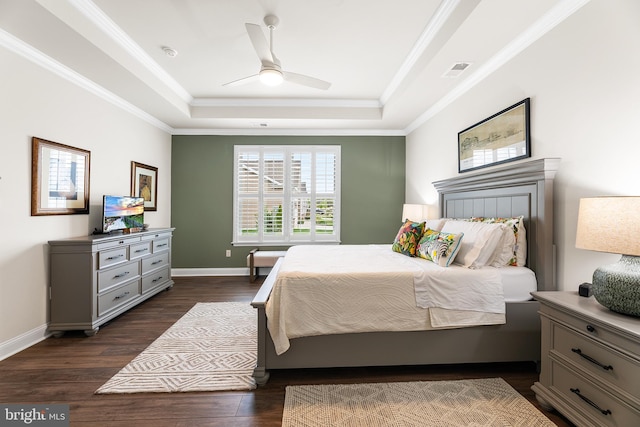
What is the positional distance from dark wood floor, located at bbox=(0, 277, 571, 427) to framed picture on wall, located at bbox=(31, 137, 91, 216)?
1292 mm

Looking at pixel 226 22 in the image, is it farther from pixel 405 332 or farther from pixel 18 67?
pixel 405 332

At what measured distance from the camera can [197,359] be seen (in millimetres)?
2305

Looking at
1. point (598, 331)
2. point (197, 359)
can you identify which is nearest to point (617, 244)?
point (598, 331)

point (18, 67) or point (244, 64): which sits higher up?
point (244, 64)

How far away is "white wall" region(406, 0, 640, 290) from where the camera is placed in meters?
1.69

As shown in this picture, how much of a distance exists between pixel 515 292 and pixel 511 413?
811 mm

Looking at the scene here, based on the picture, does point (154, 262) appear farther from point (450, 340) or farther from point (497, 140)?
point (497, 140)

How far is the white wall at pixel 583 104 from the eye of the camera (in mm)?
1687

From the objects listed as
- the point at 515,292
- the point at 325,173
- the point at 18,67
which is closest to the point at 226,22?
the point at 18,67

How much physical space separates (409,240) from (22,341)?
12.1ft

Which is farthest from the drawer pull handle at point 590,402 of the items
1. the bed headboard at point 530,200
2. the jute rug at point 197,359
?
the jute rug at point 197,359

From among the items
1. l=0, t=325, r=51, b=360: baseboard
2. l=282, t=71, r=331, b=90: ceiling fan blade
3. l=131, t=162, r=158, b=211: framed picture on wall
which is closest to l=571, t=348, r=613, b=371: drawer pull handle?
l=282, t=71, r=331, b=90: ceiling fan blade

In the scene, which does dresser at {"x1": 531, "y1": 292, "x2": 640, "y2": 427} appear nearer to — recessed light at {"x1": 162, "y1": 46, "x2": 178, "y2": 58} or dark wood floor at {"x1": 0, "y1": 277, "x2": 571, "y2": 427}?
dark wood floor at {"x1": 0, "y1": 277, "x2": 571, "y2": 427}

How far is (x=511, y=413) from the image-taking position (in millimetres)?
1687
